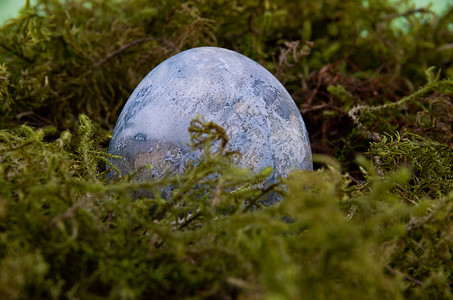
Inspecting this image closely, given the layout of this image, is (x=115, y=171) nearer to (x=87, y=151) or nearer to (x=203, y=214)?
(x=87, y=151)

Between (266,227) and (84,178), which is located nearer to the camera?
(266,227)

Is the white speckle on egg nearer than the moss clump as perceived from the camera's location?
No

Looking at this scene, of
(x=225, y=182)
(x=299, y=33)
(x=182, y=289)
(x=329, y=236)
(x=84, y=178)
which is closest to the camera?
(x=329, y=236)

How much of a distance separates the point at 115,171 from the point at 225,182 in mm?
476

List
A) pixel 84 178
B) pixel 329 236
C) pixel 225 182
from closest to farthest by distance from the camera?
pixel 329 236
pixel 225 182
pixel 84 178

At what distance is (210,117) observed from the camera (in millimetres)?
1192

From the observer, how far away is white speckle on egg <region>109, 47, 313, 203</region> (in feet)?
3.87

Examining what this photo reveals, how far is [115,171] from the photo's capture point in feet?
4.15

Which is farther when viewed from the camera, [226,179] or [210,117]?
[210,117]

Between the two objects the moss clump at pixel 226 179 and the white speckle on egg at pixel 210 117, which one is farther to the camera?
the white speckle on egg at pixel 210 117

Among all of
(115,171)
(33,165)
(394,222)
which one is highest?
(33,165)

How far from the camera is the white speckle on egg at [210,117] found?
1.18m

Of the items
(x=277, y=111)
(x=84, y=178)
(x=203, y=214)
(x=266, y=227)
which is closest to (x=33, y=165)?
(x=84, y=178)

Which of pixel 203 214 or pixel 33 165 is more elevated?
pixel 33 165
